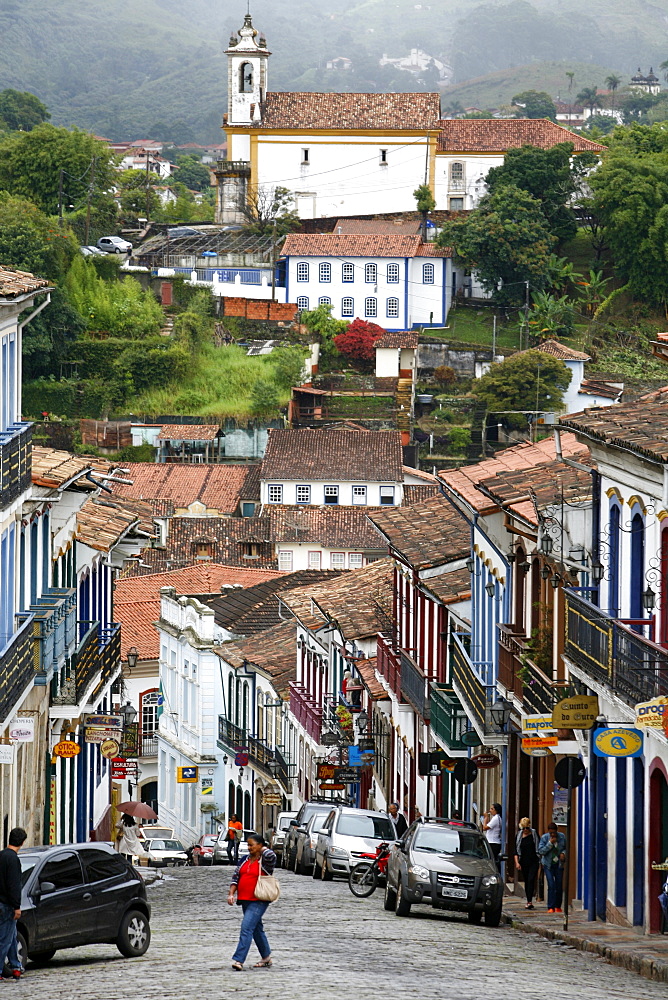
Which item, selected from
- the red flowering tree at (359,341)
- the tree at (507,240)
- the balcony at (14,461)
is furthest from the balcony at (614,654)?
the tree at (507,240)

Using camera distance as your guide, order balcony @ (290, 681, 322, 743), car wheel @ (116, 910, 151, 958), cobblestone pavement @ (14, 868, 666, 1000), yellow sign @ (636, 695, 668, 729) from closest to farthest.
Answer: cobblestone pavement @ (14, 868, 666, 1000) < car wheel @ (116, 910, 151, 958) < yellow sign @ (636, 695, 668, 729) < balcony @ (290, 681, 322, 743)

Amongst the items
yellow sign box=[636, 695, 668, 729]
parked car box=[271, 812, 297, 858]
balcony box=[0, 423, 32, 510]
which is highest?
balcony box=[0, 423, 32, 510]

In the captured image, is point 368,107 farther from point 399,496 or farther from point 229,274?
point 399,496

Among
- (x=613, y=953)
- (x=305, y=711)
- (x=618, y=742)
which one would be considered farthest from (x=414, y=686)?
(x=613, y=953)

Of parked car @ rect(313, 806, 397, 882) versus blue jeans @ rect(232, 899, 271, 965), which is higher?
blue jeans @ rect(232, 899, 271, 965)

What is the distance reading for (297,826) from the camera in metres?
32.8

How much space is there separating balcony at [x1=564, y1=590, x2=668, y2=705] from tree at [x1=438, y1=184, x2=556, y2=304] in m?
87.1

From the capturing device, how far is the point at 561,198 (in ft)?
374

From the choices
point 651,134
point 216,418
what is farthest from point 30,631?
point 651,134

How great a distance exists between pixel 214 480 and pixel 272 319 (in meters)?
16.3

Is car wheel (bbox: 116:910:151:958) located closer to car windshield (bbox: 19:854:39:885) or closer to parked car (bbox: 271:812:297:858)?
car windshield (bbox: 19:854:39:885)

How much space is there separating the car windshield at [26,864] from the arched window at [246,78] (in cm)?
10699

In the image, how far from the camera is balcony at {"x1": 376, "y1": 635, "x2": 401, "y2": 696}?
40062 mm

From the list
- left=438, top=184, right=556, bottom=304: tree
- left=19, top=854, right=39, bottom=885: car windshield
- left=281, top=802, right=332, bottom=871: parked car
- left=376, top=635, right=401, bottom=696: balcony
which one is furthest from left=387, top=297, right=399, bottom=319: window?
left=19, top=854, right=39, bottom=885: car windshield
